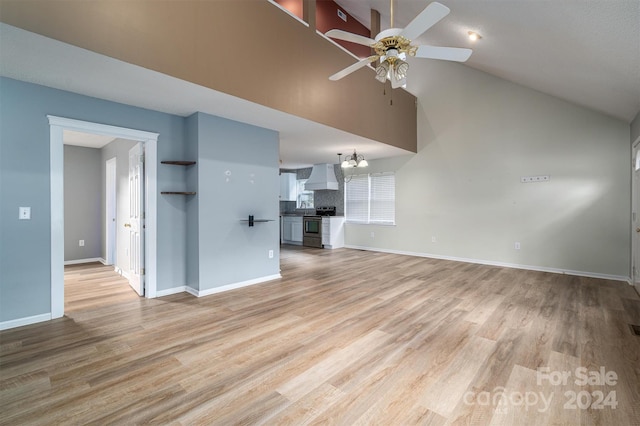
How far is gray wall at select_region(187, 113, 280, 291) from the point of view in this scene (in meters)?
3.88

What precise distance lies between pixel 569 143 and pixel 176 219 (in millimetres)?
6472

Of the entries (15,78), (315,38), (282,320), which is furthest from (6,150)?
(315,38)

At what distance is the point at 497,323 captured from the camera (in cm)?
302

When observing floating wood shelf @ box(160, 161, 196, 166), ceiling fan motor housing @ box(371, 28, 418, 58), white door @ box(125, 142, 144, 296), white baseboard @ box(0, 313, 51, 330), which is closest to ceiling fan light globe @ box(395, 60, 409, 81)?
ceiling fan motor housing @ box(371, 28, 418, 58)

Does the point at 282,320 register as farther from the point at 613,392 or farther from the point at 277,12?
the point at 277,12

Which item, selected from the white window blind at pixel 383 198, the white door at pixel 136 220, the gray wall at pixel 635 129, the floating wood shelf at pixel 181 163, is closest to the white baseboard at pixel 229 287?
the white door at pixel 136 220

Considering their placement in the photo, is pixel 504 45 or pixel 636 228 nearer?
pixel 504 45

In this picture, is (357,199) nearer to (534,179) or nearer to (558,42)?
(534,179)

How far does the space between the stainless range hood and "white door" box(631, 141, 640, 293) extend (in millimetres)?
5891

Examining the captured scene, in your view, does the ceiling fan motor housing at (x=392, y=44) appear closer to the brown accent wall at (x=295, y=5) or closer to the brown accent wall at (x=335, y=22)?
the brown accent wall at (x=295, y=5)

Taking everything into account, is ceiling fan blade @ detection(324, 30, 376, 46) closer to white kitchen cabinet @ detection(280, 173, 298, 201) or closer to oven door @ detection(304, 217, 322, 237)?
oven door @ detection(304, 217, 322, 237)

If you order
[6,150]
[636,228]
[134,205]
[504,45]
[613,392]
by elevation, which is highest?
[504,45]

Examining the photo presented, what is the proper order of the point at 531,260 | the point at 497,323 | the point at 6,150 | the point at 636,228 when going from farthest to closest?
the point at 531,260 → the point at 636,228 → the point at 497,323 → the point at 6,150

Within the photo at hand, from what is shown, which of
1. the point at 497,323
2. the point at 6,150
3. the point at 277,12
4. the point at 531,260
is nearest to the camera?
A: the point at 6,150
